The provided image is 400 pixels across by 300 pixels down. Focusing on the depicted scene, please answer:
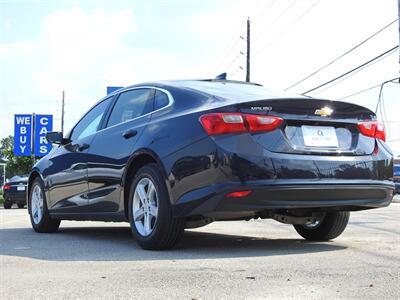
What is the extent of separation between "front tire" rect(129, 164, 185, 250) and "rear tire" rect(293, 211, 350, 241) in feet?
5.38

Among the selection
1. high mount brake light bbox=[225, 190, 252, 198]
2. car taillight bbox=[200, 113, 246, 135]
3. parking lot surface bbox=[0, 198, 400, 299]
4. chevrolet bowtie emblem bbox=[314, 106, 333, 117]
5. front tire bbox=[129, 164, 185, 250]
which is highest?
chevrolet bowtie emblem bbox=[314, 106, 333, 117]

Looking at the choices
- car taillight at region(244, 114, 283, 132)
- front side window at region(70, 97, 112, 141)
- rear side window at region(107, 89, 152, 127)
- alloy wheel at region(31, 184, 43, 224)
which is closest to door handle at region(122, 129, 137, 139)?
rear side window at region(107, 89, 152, 127)

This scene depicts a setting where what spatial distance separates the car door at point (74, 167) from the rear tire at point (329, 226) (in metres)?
2.39

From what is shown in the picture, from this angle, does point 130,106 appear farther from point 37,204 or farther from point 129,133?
point 37,204

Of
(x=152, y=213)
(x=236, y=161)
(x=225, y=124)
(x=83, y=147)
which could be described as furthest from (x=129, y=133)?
(x=236, y=161)

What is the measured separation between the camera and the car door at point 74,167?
6.41 m

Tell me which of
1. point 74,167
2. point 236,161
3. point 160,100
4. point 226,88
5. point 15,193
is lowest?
point 15,193

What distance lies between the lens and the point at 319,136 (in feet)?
16.0

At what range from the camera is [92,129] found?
6633 mm

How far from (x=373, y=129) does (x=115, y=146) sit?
2.40 m

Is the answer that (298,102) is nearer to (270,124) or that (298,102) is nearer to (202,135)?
(270,124)

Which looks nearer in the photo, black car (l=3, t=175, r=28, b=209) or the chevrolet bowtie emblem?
the chevrolet bowtie emblem

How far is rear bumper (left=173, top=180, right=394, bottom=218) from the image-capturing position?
4.54 m

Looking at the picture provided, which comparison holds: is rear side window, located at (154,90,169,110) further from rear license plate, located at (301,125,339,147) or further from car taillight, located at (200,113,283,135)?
rear license plate, located at (301,125,339,147)
